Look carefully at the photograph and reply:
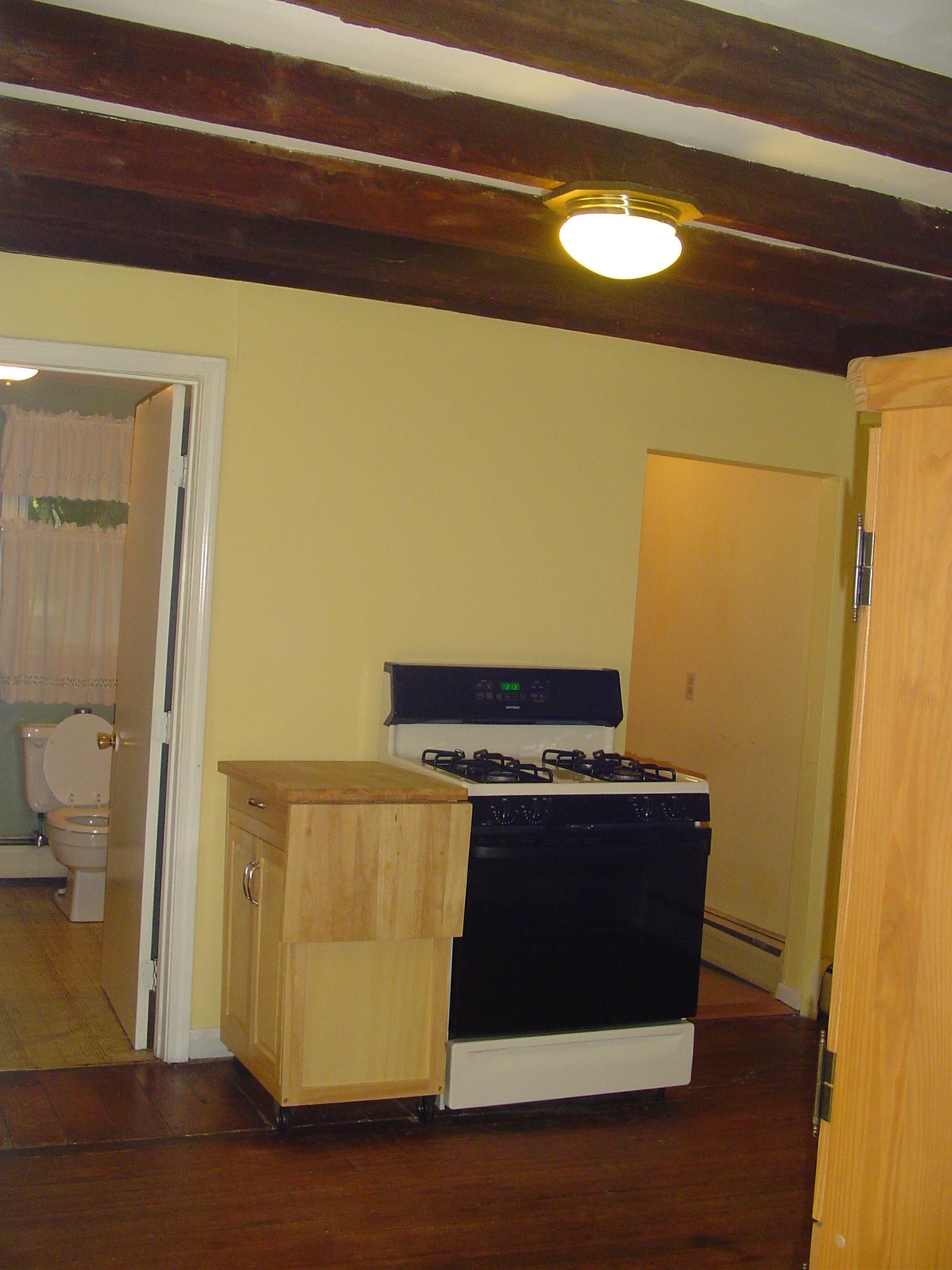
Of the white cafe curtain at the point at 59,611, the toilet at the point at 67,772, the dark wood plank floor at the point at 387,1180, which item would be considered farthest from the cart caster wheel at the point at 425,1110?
the white cafe curtain at the point at 59,611

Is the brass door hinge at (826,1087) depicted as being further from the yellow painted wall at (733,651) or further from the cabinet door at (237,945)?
the yellow painted wall at (733,651)

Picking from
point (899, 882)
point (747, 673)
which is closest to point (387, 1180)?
point (899, 882)

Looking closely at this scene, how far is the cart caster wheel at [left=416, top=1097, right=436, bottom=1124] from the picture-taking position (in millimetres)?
3365

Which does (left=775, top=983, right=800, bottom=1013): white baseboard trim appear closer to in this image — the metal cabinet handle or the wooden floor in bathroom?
the metal cabinet handle

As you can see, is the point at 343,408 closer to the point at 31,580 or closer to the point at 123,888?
the point at 123,888

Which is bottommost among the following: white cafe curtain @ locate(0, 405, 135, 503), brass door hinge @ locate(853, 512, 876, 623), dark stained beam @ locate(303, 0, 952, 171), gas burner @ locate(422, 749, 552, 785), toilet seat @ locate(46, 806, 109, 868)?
toilet seat @ locate(46, 806, 109, 868)

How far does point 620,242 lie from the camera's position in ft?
9.27

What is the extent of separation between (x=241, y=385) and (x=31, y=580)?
235 centimetres

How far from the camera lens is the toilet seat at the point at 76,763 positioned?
5516 mm

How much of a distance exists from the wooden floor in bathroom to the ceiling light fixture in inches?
105

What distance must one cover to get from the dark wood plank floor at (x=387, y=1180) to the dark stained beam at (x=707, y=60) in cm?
241

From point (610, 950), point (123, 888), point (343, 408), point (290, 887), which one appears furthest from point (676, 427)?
A: point (123, 888)

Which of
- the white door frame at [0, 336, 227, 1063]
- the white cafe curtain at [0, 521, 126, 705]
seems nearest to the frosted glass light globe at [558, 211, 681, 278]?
the white door frame at [0, 336, 227, 1063]

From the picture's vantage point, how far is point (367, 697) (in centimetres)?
389
